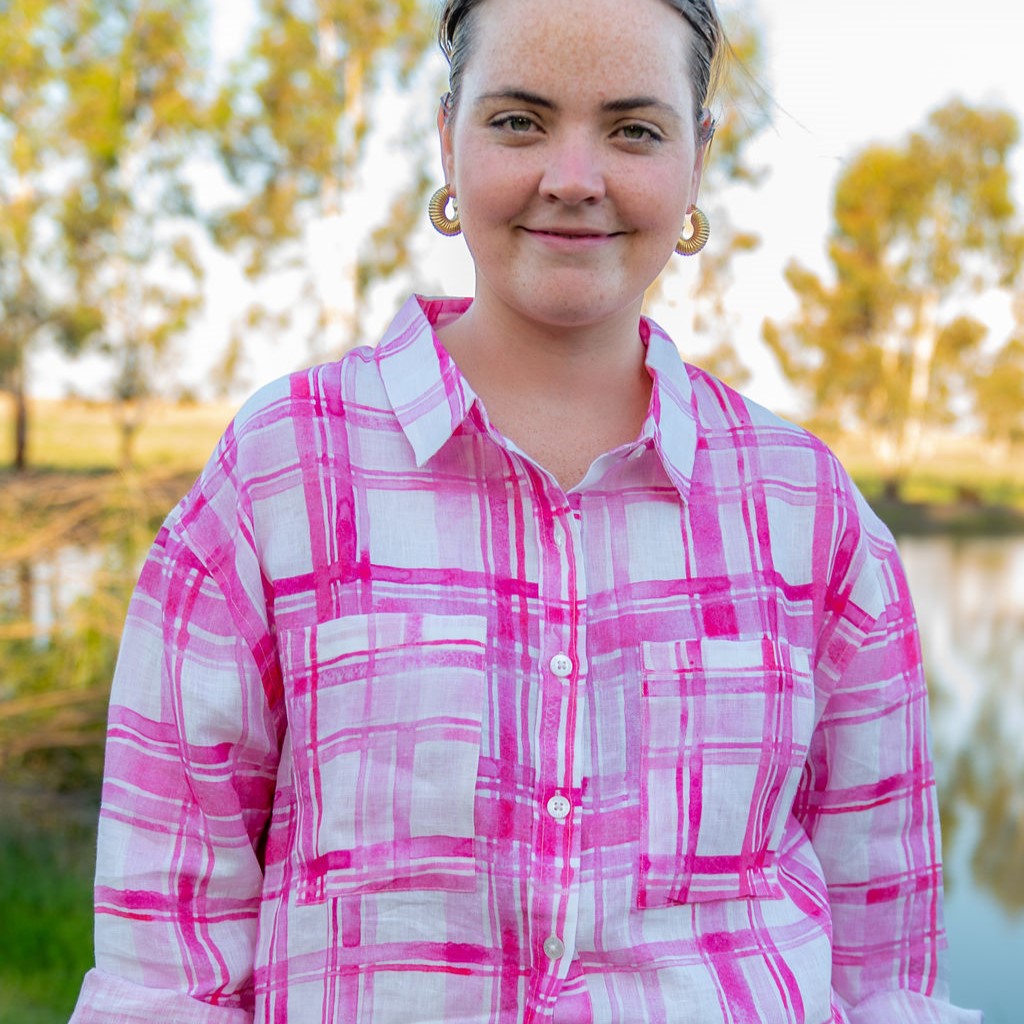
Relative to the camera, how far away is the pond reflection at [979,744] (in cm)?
316

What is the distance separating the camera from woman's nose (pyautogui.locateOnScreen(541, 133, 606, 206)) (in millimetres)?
932

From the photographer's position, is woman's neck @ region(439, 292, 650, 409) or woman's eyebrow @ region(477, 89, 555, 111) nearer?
woman's eyebrow @ region(477, 89, 555, 111)

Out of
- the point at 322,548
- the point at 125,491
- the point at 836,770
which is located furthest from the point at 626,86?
the point at 125,491

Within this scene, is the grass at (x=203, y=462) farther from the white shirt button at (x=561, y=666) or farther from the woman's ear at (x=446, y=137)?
the white shirt button at (x=561, y=666)

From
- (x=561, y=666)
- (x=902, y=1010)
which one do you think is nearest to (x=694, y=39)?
(x=561, y=666)

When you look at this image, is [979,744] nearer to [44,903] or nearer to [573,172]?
[44,903]

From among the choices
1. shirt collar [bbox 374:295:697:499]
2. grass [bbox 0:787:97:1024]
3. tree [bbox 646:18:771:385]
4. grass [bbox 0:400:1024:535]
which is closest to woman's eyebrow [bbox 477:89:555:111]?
shirt collar [bbox 374:295:697:499]

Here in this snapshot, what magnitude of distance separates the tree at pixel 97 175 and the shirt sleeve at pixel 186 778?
310 centimetres

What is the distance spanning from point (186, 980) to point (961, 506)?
11.0 ft

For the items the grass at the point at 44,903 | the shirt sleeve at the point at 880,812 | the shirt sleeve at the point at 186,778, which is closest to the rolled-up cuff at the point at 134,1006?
the shirt sleeve at the point at 186,778

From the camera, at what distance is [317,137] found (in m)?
4.13

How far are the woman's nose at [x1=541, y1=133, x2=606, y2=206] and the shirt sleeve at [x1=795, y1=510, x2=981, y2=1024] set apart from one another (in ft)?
1.42

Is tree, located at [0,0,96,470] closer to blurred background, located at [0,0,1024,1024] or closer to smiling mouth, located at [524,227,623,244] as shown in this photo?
blurred background, located at [0,0,1024,1024]

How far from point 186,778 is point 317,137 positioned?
139 inches
